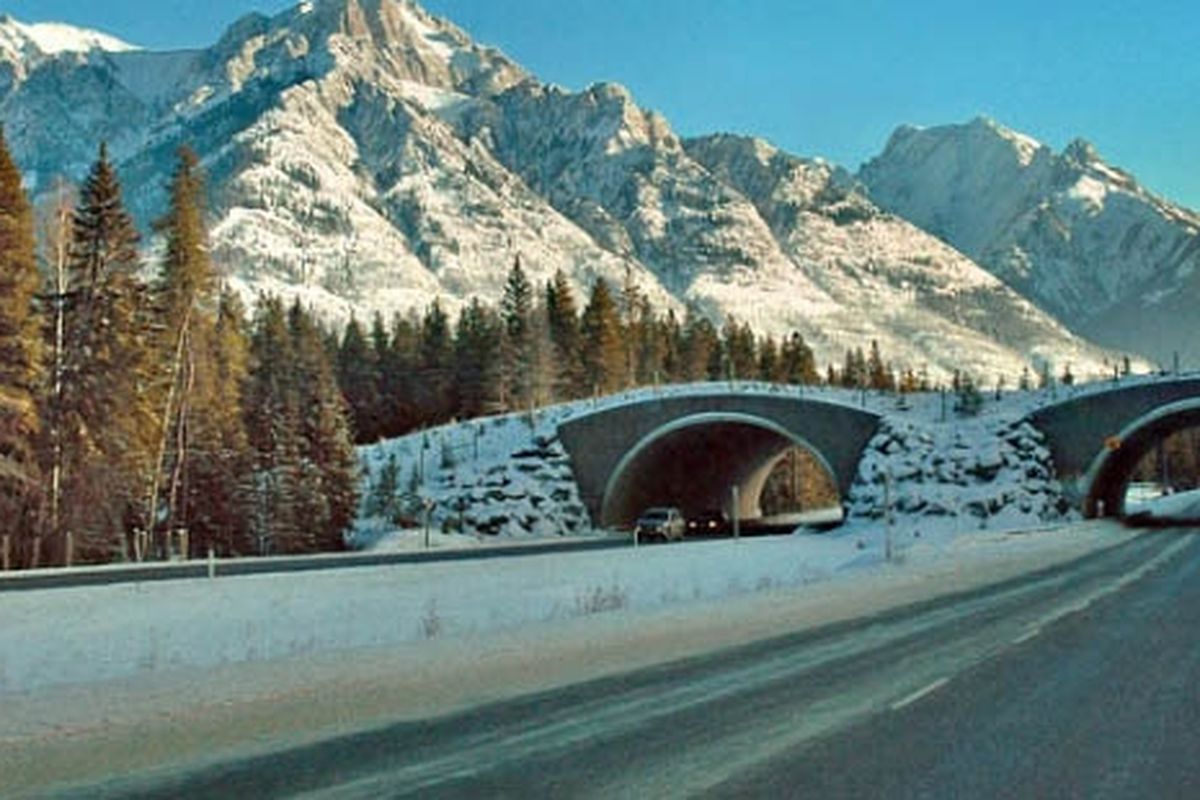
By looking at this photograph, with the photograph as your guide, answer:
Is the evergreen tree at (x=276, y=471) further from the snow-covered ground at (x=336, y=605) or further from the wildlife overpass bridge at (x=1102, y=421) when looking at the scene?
the wildlife overpass bridge at (x=1102, y=421)

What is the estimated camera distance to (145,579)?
2673cm

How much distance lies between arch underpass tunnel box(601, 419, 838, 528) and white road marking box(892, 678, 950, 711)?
48.3m

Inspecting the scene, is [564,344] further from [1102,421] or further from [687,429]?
[1102,421]

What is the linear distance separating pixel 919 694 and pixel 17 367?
3495 centimetres

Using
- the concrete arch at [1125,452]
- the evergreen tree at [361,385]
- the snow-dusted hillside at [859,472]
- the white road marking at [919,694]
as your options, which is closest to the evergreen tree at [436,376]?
the evergreen tree at [361,385]

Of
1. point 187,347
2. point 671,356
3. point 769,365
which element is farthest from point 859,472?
point 769,365

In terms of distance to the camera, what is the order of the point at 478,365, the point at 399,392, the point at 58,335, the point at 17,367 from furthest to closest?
the point at 399,392
the point at 478,365
the point at 58,335
the point at 17,367

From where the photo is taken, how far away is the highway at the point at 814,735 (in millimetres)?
7641

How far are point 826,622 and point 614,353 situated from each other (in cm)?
7987

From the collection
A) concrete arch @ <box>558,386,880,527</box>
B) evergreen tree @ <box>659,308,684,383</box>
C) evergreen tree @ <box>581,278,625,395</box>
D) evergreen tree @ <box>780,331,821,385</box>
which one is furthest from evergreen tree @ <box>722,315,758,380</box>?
concrete arch @ <box>558,386,880,527</box>

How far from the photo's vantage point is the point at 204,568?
101ft

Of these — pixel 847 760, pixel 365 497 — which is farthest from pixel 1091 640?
pixel 365 497

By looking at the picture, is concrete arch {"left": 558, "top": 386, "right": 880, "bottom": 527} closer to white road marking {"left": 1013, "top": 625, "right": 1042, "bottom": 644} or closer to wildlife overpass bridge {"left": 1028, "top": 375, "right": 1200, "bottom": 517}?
wildlife overpass bridge {"left": 1028, "top": 375, "right": 1200, "bottom": 517}

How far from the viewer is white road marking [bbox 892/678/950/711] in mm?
10562
